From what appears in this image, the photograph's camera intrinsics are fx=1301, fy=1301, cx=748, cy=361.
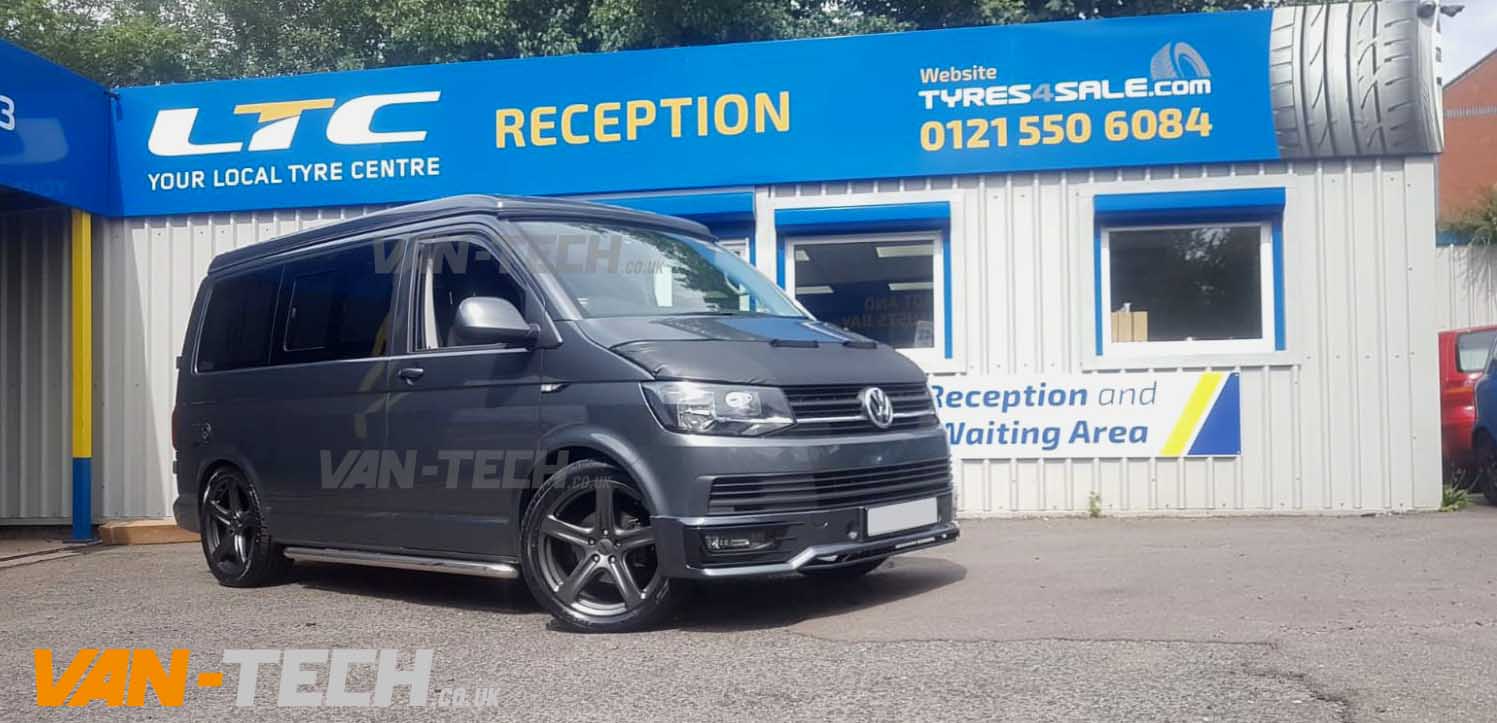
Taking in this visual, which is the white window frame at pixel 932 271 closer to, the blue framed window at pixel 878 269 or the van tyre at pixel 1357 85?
the blue framed window at pixel 878 269

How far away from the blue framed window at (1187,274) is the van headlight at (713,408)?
5.17 m

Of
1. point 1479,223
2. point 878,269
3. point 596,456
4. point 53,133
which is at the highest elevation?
point 53,133

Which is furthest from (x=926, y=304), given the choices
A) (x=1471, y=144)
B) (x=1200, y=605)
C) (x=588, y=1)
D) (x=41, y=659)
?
(x=1471, y=144)

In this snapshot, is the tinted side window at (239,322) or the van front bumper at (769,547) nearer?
the van front bumper at (769,547)

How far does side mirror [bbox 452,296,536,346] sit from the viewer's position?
5.78 metres

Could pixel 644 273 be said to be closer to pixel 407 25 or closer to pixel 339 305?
pixel 339 305

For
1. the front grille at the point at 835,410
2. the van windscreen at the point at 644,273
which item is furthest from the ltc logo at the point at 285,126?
the front grille at the point at 835,410

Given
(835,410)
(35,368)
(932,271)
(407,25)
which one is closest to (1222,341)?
(932,271)

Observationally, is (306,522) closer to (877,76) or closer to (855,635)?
(855,635)

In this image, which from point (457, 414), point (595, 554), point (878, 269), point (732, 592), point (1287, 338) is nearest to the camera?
point (595, 554)

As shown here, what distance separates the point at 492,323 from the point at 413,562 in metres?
1.47

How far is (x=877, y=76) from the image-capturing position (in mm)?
10227

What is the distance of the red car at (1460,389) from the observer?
11.1 m

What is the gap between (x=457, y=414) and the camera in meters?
6.23
